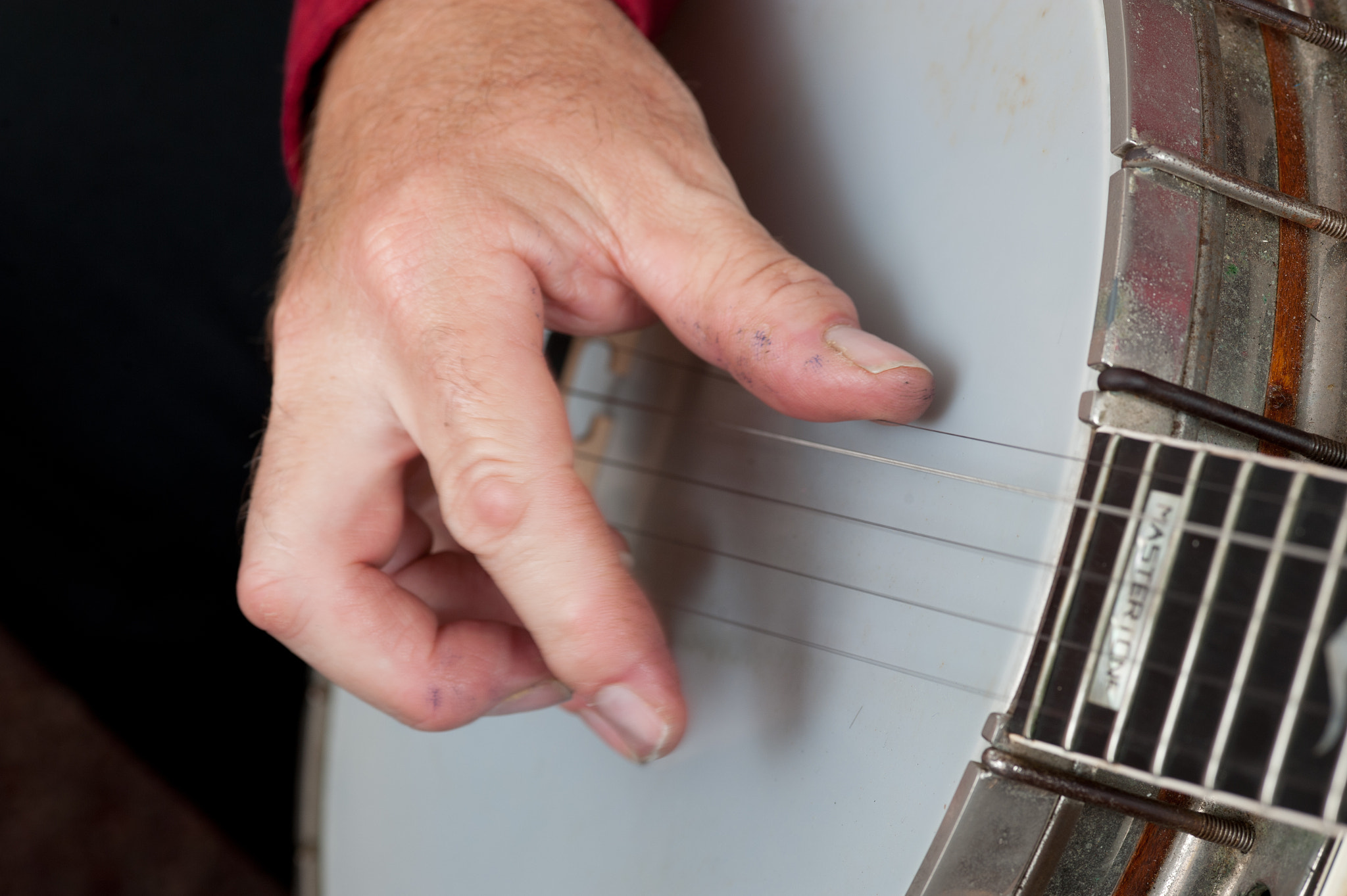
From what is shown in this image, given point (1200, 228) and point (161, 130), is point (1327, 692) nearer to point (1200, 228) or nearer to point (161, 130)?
point (1200, 228)

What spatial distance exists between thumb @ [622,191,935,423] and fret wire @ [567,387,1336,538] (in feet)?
0.10

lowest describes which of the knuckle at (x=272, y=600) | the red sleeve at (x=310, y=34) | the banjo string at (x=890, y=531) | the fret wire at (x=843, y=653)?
the knuckle at (x=272, y=600)

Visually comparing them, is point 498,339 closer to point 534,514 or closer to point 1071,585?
point 534,514

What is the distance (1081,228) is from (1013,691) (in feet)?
0.74

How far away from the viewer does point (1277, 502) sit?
39cm

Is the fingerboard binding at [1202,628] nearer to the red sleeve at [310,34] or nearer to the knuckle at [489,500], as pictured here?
the knuckle at [489,500]

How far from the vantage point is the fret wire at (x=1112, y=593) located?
423mm

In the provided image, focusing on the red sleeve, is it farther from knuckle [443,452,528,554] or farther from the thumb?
knuckle [443,452,528,554]

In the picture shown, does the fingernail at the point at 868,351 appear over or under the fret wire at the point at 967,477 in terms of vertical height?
over

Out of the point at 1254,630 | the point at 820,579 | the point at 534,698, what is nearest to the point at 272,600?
the point at 534,698

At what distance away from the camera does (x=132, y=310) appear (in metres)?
1.07

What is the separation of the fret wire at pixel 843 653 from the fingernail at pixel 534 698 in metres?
0.10

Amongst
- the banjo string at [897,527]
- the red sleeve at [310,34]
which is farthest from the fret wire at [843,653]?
the red sleeve at [310,34]

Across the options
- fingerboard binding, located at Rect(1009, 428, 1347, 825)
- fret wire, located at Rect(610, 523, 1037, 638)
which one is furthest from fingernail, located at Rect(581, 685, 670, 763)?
fingerboard binding, located at Rect(1009, 428, 1347, 825)
